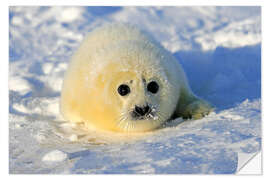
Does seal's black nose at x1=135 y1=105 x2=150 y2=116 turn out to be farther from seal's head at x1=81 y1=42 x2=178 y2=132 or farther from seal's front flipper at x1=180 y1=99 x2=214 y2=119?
seal's front flipper at x1=180 y1=99 x2=214 y2=119

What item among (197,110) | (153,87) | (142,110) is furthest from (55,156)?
(197,110)

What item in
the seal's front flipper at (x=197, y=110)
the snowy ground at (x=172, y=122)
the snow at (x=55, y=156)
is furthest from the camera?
the seal's front flipper at (x=197, y=110)

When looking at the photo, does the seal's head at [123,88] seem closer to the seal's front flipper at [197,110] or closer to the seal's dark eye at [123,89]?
the seal's dark eye at [123,89]

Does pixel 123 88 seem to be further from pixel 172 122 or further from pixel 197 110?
pixel 197 110

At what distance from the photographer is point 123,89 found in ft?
10.5

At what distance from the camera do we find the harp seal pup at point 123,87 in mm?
3199

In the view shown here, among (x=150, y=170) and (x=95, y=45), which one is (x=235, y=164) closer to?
(x=150, y=170)

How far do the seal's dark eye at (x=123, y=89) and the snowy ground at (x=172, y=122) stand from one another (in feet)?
1.45

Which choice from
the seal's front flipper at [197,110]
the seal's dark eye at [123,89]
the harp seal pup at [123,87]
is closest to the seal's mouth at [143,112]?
the harp seal pup at [123,87]

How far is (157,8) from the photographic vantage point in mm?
9359

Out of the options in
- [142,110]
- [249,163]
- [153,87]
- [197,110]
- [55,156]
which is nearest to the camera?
[249,163]

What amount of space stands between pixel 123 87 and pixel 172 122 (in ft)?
2.48

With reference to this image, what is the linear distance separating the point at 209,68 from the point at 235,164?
128 inches
